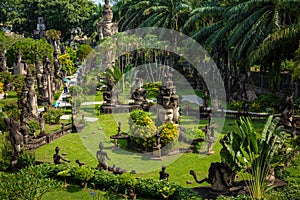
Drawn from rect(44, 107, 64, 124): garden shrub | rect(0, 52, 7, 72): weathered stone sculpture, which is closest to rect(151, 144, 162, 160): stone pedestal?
rect(44, 107, 64, 124): garden shrub

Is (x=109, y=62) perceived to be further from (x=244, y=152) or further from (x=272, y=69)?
(x=244, y=152)

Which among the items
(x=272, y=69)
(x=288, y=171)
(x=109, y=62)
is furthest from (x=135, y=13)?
(x=288, y=171)

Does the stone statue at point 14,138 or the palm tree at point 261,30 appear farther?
the palm tree at point 261,30

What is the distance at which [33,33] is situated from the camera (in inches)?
3110

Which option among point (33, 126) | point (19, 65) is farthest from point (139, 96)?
point (19, 65)

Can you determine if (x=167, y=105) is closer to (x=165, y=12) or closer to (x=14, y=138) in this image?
(x=14, y=138)

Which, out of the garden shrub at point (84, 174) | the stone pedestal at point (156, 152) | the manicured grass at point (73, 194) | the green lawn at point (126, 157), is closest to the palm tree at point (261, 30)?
the green lawn at point (126, 157)

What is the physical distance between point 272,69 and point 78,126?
15.6 meters

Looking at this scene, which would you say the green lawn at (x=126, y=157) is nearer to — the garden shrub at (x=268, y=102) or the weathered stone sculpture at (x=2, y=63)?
the garden shrub at (x=268, y=102)

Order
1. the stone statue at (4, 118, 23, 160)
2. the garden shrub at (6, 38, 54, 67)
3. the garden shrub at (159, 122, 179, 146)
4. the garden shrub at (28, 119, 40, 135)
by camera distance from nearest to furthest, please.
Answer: the stone statue at (4, 118, 23, 160) → the garden shrub at (159, 122, 179, 146) → the garden shrub at (28, 119, 40, 135) → the garden shrub at (6, 38, 54, 67)

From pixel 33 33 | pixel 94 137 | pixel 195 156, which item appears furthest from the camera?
pixel 33 33

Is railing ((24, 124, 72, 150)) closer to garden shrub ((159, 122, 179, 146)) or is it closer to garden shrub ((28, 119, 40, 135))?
garden shrub ((28, 119, 40, 135))

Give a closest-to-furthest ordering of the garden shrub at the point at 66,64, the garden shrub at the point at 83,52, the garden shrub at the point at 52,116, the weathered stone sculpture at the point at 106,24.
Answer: the garden shrub at the point at 52,116, the weathered stone sculpture at the point at 106,24, the garden shrub at the point at 66,64, the garden shrub at the point at 83,52

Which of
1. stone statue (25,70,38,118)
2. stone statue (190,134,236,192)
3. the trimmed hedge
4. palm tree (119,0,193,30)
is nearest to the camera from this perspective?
stone statue (190,134,236,192)
